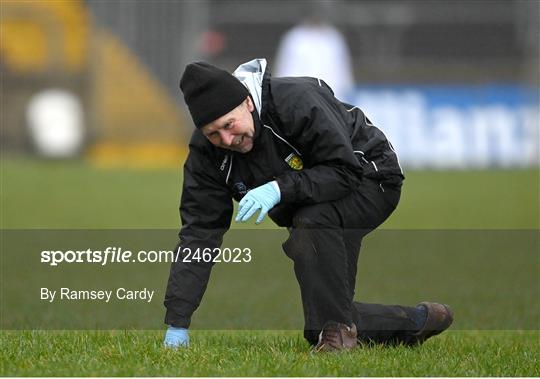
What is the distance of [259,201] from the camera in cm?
454

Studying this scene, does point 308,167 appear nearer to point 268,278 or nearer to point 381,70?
point 268,278

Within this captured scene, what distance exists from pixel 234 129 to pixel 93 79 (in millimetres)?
16408

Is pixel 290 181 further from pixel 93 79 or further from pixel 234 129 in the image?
pixel 93 79

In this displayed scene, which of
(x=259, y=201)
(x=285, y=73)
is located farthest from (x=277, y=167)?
(x=285, y=73)

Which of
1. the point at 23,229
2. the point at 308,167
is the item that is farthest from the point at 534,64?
the point at 308,167

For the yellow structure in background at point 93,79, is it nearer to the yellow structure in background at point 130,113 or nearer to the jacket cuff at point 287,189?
the yellow structure in background at point 130,113

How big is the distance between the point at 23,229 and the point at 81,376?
6.09 meters

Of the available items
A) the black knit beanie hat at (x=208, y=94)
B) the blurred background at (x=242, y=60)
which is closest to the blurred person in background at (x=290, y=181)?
the black knit beanie hat at (x=208, y=94)

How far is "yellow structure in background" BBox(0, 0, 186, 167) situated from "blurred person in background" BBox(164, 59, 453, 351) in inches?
565

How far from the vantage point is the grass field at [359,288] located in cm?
429

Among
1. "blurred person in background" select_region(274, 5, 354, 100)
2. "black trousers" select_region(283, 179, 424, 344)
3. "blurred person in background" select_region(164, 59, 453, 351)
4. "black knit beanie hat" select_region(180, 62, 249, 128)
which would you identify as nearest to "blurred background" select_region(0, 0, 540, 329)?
"blurred person in background" select_region(274, 5, 354, 100)

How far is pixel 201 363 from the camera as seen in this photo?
4.26m

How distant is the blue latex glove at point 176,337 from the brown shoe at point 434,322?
3.43 ft

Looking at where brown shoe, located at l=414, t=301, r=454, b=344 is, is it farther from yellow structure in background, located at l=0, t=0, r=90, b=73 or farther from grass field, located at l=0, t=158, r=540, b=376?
yellow structure in background, located at l=0, t=0, r=90, b=73
